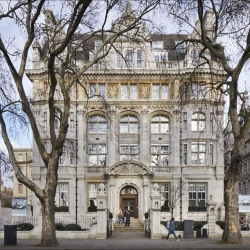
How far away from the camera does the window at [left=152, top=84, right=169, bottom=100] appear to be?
4528 cm

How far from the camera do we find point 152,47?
47781 millimetres

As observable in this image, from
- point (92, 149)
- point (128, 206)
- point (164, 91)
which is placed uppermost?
point (164, 91)

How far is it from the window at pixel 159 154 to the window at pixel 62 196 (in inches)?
331

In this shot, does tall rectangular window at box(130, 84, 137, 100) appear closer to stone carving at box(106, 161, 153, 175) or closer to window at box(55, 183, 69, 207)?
stone carving at box(106, 161, 153, 175)

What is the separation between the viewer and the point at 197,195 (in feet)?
145

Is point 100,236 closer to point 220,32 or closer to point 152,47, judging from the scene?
point 220,32

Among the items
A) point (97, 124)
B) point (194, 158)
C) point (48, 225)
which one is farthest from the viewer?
point (97, 124)

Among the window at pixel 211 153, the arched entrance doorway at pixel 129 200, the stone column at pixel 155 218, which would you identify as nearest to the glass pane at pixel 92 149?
the arched entrance doorway at pixel 129 200

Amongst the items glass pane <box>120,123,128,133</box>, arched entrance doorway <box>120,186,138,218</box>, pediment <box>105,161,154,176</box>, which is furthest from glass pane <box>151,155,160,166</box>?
glass pane <box>120,123,128,133</box>

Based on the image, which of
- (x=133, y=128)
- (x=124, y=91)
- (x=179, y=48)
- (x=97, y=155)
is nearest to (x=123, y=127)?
(x=133, y=128)

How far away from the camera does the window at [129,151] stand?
45312 mm

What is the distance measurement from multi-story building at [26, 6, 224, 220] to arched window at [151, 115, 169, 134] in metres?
0.09

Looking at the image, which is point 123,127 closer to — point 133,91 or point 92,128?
point 92,128

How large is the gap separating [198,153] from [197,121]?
3.03m
